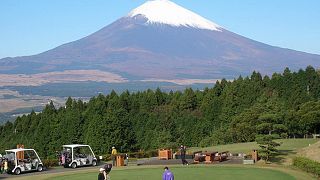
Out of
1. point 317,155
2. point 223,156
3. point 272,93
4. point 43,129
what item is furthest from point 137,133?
point 317,155

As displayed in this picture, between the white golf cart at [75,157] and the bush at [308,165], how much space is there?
14186 millimetres

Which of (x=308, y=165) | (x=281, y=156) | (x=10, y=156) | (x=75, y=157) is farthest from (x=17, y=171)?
(x=281, y=156)

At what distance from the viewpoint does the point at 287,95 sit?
75875 millimetres

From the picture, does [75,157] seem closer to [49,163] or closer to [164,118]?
[49,163]

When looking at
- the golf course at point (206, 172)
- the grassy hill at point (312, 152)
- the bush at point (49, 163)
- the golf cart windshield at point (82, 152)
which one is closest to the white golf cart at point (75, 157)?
the golf cart windshield at point (82, 152)

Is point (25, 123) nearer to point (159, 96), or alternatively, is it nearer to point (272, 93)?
point (159, 96)

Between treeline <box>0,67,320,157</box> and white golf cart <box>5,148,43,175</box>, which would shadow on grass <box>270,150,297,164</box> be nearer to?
white golf cart <box>5,148,43,175</box>

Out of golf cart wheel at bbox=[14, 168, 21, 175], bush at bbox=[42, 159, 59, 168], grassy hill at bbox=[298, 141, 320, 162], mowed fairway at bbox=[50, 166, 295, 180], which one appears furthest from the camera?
bush at bbox=[42, 159, 59, 168]

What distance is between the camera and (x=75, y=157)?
3916cm

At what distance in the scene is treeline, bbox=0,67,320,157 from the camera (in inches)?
2692

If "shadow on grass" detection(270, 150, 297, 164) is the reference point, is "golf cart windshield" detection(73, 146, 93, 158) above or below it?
above

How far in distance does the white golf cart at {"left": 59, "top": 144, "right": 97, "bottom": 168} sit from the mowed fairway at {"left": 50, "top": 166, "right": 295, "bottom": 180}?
4.34m

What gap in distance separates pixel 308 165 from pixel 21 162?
1782cm

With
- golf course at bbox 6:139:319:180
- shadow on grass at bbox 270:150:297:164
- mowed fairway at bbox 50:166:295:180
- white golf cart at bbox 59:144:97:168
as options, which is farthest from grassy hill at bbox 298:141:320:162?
white golf cart at bbox 59:144:97:168
